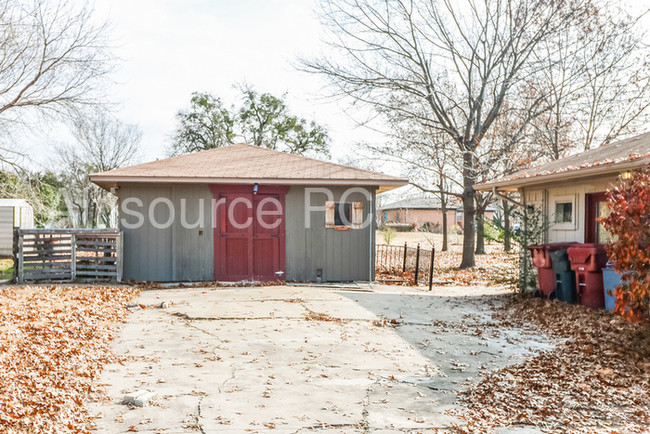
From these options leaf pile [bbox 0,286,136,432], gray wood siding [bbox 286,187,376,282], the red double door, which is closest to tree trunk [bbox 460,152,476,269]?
gray wood siding [bbox 286,187,376,282]

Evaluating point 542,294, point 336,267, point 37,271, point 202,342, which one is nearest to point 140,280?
point 37,271

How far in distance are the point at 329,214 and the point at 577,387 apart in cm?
864

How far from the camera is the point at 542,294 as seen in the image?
1068 cm

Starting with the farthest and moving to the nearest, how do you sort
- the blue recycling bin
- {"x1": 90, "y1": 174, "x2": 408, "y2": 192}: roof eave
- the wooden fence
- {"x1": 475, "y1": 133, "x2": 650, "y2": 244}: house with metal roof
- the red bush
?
the wooden fence
{"x1": 90, "y1": 174, "x2": 408, "y2": 192}: roof eave
{"x1": 475, "y1": 133, "x2": 650, "y2": 244}: house with metal roof
the blue recycling bin
the red bush

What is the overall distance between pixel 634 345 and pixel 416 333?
2.64 m

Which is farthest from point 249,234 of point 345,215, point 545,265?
point 545,265

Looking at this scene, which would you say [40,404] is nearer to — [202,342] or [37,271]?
[202,342]

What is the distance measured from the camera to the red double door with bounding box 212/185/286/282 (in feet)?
43.5

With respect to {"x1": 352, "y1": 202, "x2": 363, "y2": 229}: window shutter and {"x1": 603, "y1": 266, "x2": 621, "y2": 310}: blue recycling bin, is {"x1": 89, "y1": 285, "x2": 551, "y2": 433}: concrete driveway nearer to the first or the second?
{"x1": 603, "y1": 266, "x2": 621, "y2": 310}: blue recycling bin

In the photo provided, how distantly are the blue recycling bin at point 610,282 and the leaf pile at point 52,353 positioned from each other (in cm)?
729

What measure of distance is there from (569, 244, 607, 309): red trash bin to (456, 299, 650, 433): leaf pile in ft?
3.92

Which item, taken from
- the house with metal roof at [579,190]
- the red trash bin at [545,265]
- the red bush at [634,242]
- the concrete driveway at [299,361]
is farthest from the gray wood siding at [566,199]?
the red bush at [634,242]

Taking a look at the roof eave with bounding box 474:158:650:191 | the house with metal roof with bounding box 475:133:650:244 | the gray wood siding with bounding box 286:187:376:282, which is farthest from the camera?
the gray wood siding with bounding box 286:187:376:282

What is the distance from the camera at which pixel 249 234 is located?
13297 millimetres
